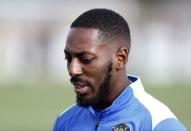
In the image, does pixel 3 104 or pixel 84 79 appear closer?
pixel 84 79

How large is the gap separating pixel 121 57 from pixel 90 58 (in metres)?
0.23

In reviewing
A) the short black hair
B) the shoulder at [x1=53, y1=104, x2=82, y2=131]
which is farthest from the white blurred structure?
the short black hair

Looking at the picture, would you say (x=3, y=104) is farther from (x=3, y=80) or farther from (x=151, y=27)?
(x=151, y=27)

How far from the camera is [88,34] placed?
4.64 meters

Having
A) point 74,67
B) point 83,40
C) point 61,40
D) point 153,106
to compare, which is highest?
point 83,40

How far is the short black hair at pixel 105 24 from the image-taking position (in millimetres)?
4695

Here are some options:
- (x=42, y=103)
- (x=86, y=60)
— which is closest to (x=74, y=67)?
(x=86, y=60)

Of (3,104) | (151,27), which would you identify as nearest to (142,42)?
(151,27)

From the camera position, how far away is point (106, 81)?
4.68 metres

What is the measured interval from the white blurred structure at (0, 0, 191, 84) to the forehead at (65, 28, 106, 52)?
17.1 m

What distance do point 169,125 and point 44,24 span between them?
21.2 meters

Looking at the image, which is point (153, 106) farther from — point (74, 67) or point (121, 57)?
point (74, 67)

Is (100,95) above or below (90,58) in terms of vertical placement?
below

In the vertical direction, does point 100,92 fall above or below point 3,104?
above
